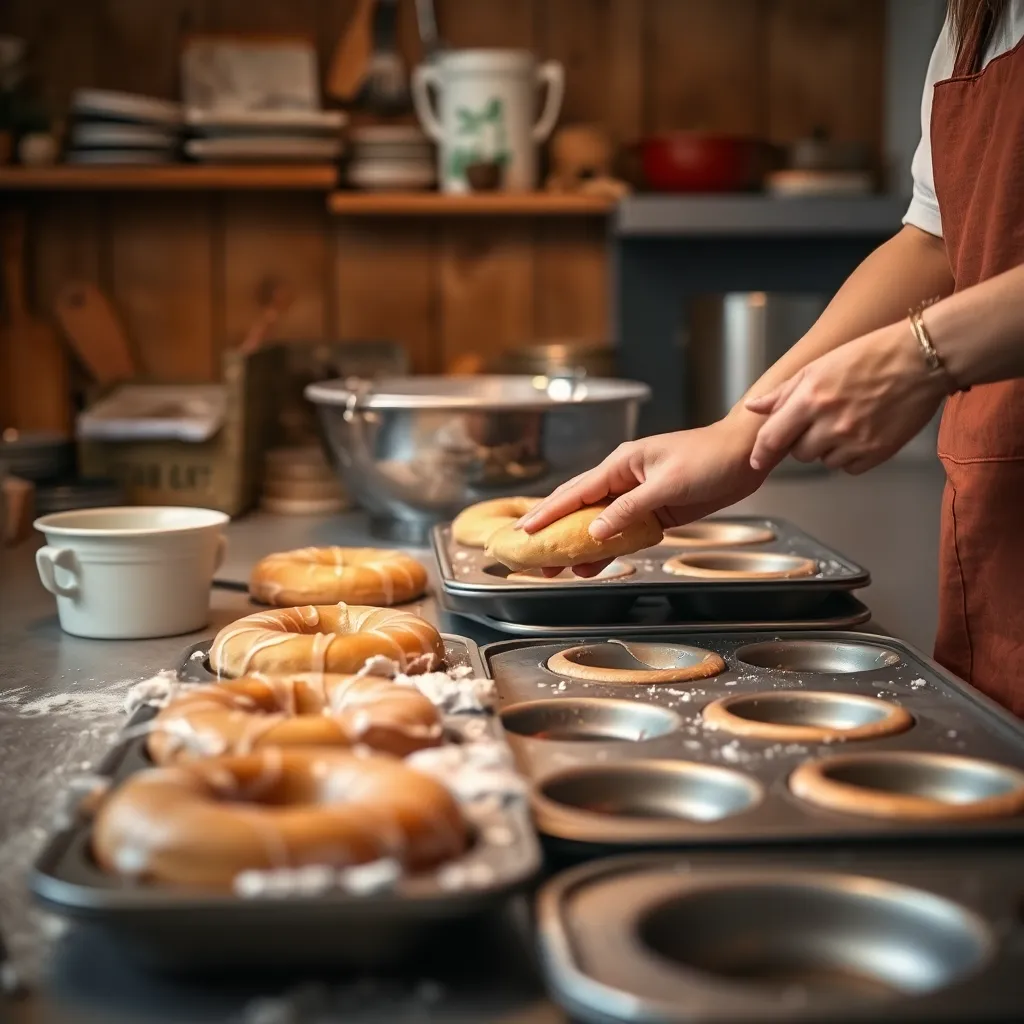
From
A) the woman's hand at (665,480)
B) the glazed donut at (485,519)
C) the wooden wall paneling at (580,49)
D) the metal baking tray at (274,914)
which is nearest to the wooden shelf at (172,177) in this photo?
the wooden wall paneling at (580,49)

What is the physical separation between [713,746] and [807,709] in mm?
127

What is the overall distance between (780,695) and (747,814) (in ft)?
0.75

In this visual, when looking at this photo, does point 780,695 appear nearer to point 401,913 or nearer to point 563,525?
point 563,525

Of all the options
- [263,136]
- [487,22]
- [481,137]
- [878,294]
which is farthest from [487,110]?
[878,294]

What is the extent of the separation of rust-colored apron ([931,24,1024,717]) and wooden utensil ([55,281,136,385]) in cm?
156

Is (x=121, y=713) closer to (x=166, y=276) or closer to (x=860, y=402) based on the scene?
(x=860, y=402)

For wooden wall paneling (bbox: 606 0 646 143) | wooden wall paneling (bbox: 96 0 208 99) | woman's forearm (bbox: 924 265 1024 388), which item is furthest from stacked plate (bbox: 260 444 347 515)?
woman's forearm (bbox: 924 265 1024 388)

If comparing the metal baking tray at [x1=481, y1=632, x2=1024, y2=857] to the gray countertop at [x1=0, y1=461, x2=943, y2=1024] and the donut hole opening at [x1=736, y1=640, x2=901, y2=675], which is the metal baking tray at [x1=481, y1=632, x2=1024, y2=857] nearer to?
the donut hole opening at [x1=736, y1=640, x2=901, y2=675]

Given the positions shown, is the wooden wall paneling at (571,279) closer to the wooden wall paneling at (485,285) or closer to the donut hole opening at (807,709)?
the wooden wall paneling at (485,285)

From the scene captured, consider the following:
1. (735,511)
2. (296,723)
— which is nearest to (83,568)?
(296,723)

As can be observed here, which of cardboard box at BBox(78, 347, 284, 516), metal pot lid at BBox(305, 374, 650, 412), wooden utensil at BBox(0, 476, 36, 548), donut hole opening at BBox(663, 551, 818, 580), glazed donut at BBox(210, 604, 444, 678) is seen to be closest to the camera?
glazed donut at BBox(210, 604, 444, 678)

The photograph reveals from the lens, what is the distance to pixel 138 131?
2281 mm

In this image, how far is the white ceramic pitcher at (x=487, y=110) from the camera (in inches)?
90.9

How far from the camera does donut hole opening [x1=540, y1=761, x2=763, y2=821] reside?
779 millimetres
